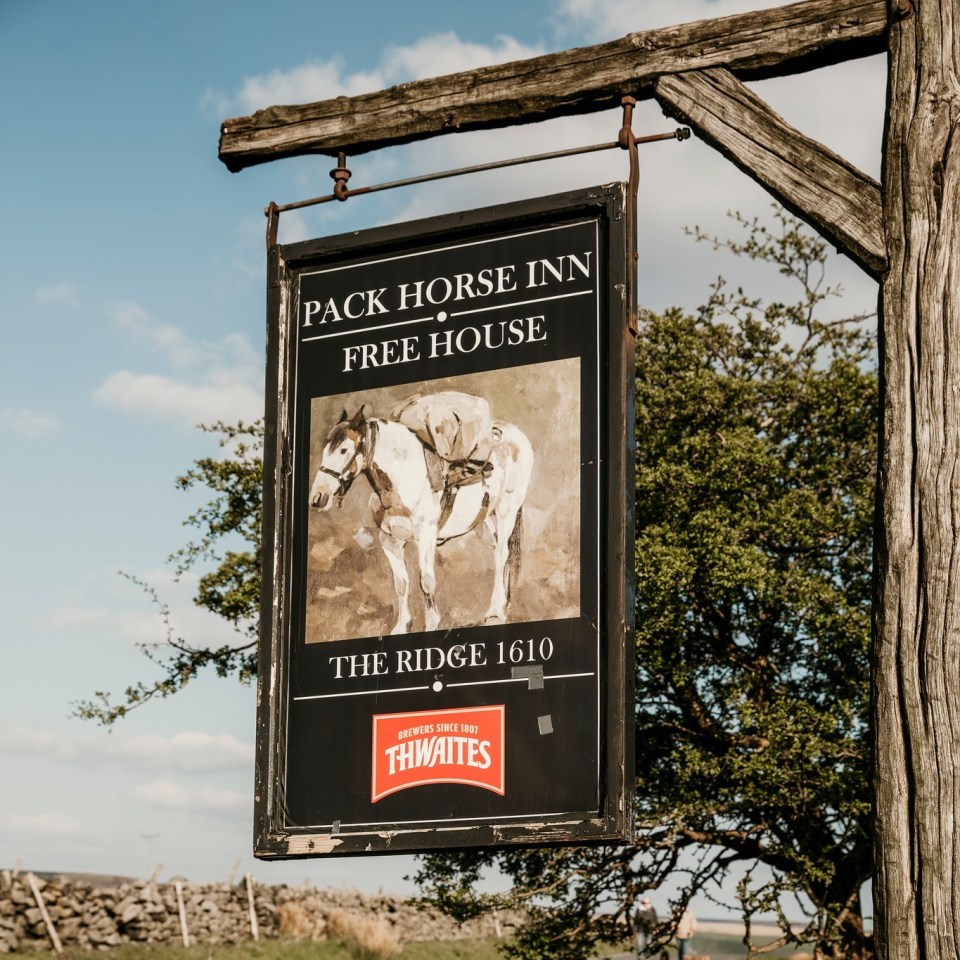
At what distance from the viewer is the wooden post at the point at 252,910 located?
2614 cm

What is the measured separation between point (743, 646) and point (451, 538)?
14.2 metres

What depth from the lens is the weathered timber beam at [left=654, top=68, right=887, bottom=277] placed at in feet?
16.4

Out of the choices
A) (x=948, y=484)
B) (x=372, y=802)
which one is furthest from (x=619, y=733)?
(x=948, y=484)

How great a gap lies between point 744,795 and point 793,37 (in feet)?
40.5

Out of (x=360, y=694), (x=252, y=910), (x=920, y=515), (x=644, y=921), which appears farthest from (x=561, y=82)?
(x=252, y=910)

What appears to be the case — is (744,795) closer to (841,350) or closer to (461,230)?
(841,350)

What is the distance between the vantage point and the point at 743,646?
18594 millimetres

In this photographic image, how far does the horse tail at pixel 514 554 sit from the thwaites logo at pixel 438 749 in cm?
45

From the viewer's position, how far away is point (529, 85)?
18.7 feet

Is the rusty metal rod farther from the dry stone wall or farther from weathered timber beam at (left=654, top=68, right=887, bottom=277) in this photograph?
the dry stone wall

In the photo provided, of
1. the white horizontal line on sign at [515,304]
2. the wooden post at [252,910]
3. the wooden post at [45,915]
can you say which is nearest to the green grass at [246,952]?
the wooden post at [45,915]

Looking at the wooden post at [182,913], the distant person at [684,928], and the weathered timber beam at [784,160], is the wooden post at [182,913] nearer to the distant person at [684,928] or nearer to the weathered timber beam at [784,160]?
the distant person at [684,928]

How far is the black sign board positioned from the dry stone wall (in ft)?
56.4

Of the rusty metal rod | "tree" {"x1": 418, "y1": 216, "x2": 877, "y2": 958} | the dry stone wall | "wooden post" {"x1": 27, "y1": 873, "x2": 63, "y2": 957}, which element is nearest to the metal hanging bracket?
the rusty metal rod
